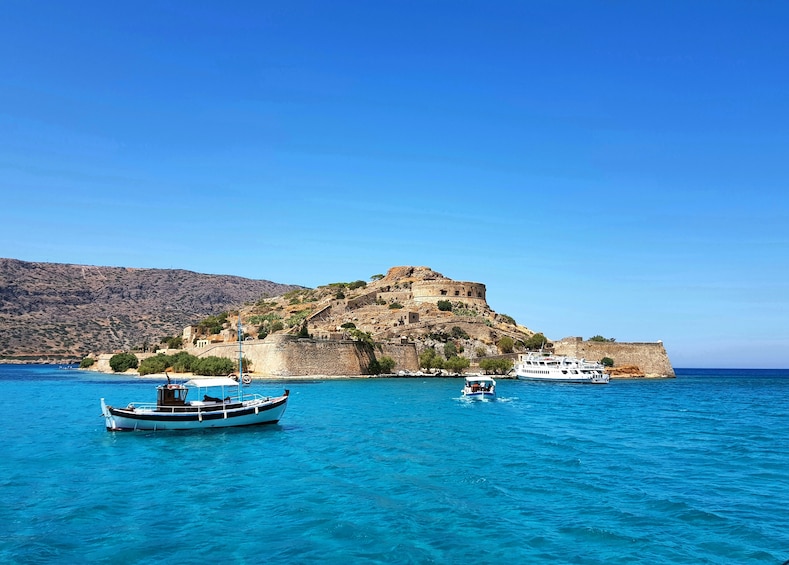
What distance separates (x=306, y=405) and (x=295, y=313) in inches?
2005

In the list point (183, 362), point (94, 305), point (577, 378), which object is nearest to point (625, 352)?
point (577, 378)

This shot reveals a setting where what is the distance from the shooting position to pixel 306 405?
31.8m

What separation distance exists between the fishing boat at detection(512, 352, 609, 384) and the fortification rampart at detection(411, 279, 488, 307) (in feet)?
63.8

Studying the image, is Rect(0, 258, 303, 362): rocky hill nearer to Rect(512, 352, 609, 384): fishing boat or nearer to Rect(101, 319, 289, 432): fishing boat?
Rect(512, 352, 609, 384): fishing boat

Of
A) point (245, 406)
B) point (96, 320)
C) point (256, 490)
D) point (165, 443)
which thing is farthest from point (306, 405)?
point (96, 320)

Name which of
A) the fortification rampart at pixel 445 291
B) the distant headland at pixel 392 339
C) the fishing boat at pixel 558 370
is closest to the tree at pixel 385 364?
the distant headland at pixel 392 339

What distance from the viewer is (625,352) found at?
66250mm

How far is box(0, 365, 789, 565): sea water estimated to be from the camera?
1005cm

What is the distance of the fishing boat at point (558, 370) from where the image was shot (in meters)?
56.9

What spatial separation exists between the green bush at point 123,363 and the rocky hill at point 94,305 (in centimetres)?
2862

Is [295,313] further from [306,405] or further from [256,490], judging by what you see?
[256,490]

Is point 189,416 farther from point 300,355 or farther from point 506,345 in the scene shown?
point 506,345

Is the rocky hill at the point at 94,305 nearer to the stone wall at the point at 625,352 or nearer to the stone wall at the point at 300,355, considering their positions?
the stone wall at the point at 300,355

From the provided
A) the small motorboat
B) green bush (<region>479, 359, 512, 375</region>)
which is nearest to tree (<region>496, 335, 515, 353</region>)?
green bush (<region>479, 359, 512, 375</region>)
